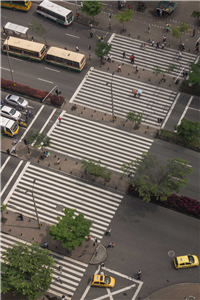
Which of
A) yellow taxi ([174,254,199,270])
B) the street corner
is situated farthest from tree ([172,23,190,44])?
the street corner

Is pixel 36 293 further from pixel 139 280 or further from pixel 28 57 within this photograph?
pixel 28 57

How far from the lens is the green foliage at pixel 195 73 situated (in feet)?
282

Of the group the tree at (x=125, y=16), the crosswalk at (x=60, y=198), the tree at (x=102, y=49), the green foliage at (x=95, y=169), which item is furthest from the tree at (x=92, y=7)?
the crosswalk at (x=60, y=198)

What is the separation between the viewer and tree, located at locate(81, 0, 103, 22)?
3755 inches

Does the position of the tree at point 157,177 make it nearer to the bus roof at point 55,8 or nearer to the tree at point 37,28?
the tree at point 37,28

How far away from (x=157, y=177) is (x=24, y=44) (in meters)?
41.1

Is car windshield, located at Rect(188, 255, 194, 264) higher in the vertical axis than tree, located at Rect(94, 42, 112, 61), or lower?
lower

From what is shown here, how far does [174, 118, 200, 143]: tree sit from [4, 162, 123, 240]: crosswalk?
1595 cm

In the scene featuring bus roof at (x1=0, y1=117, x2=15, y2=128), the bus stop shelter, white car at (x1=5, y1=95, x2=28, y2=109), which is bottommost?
bus roof at (x1=0, y1=117, x2=15, y2=128)

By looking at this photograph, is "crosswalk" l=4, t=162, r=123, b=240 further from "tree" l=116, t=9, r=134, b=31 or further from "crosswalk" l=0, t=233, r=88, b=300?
"tree" l=116, t=9, r=134, b=31

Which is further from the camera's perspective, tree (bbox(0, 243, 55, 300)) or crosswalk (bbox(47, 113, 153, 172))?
crosswalk (bbox(47, 113, 153, 172))

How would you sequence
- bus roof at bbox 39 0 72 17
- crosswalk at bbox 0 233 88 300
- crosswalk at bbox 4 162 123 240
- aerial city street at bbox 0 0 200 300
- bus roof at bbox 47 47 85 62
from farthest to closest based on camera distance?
bus roof at bbox 39 0 72 17
bus roof at bbox 47 47 85 62
crosswalk at bbox 4 162 123 240
aerial city street at bbox 0 0 200 300
crosswalk at bbox 0 233 88 300

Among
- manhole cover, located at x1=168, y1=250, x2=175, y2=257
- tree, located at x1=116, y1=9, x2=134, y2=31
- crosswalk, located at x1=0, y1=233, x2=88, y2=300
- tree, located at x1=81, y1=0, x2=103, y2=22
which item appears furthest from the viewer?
tree, located at x1=81, y1=0, x2=103, y2=22

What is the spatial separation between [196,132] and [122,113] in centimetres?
1531
